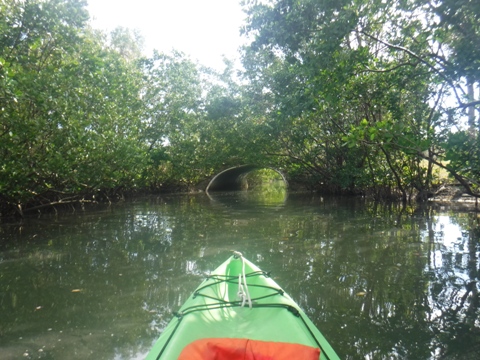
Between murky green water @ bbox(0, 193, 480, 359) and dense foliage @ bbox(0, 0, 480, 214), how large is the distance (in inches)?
70.7

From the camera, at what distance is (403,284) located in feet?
15.2

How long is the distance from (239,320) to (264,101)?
59.2ft

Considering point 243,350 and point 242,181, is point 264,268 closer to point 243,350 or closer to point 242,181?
point 243,350

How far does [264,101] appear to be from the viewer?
2002 centimetres

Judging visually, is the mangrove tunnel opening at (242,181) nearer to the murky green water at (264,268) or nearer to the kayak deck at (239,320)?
the murky green water at (264,268)

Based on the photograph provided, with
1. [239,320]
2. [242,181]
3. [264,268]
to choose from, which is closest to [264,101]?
[264,268]

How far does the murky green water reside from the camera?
3186mm

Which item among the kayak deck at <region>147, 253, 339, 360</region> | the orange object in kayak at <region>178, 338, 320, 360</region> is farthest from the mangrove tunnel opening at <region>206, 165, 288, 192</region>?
the orange object in kayak at <region>178, 338, 320, 360</region>

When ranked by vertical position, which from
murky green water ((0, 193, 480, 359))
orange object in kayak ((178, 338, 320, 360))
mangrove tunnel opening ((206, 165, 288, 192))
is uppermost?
mangrove tunnel opening ((206, 165, 288, 192))

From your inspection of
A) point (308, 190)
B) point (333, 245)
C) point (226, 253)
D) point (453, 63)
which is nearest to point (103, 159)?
point (226, 253)

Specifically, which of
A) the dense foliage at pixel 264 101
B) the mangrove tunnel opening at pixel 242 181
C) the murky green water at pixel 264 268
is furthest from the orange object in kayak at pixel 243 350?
the mangrove tunnel opening at pixel 242 181

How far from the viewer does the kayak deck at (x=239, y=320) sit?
2.37 meters

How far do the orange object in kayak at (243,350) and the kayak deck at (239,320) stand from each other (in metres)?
0.06

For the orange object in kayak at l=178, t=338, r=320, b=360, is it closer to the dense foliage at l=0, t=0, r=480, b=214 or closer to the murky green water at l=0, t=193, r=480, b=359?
the murky green water at l=0, t=193, r=480, b=359
